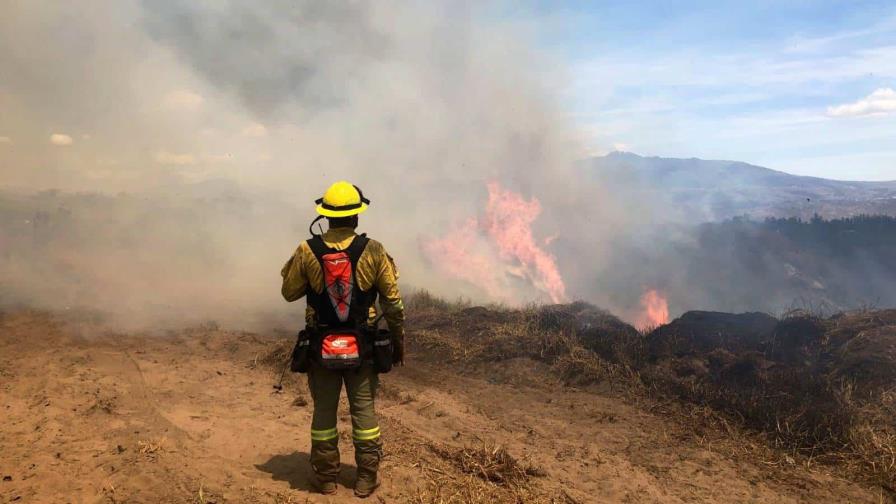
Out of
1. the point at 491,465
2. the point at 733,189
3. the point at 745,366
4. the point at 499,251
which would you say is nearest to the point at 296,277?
the point at 491,465

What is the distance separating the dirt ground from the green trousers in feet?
0.81

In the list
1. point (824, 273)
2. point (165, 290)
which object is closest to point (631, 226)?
point (824, 273)

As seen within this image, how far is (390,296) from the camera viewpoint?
4.08 metres

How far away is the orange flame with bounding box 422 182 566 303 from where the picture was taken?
18.4 metres

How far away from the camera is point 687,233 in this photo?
2941cm

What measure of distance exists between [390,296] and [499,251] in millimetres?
15198

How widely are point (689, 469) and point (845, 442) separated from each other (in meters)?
1.96

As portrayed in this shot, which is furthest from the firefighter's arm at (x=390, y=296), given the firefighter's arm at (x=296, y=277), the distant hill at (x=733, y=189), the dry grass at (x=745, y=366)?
the distant hill at (x=733, y=189)

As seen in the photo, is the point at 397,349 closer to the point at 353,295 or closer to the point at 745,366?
the point at 353,295

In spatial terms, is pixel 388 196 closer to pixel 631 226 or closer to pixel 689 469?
pixel 631 226

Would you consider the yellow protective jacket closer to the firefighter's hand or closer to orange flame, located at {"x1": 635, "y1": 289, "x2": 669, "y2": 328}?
the firefighter's hand

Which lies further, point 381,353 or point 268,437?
point 268,437

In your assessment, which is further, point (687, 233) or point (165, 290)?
point (687, 233)

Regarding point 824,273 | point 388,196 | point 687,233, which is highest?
point 388,196
